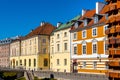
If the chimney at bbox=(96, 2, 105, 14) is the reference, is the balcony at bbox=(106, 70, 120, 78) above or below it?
below

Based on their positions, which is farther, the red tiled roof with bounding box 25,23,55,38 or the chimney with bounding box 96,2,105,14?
the red tiled roof with bounding box 25,23,55,38

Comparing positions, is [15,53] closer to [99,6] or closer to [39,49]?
[39,49]

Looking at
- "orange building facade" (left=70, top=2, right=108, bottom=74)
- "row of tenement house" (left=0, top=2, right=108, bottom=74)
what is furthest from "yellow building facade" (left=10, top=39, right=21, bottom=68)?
"orange building facade" (left=70, top=2, right=108, bottom=74)

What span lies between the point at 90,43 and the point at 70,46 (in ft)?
28.8

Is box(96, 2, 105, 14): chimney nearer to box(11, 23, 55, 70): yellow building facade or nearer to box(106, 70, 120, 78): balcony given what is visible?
box(11, 23, 55, 70): yellow building facade

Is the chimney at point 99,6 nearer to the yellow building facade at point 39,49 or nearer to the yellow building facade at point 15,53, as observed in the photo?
the yellow building facade at point 39,49

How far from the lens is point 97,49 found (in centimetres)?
5072

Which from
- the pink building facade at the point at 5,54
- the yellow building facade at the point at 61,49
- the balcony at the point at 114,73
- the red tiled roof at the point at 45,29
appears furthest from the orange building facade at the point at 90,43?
the pink building facade at the point at 5,54

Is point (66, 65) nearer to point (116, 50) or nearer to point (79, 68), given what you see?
point (79, 68)

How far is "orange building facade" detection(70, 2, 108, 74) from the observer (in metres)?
49.8

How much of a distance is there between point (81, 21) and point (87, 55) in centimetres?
833

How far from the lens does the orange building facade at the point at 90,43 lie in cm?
4976

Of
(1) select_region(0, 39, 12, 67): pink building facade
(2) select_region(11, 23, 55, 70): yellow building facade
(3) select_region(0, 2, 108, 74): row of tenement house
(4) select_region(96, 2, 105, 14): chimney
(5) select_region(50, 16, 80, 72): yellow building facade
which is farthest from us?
(1) select_region(0, 39, 12, 67): pink building facade

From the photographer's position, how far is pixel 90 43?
174 ft
